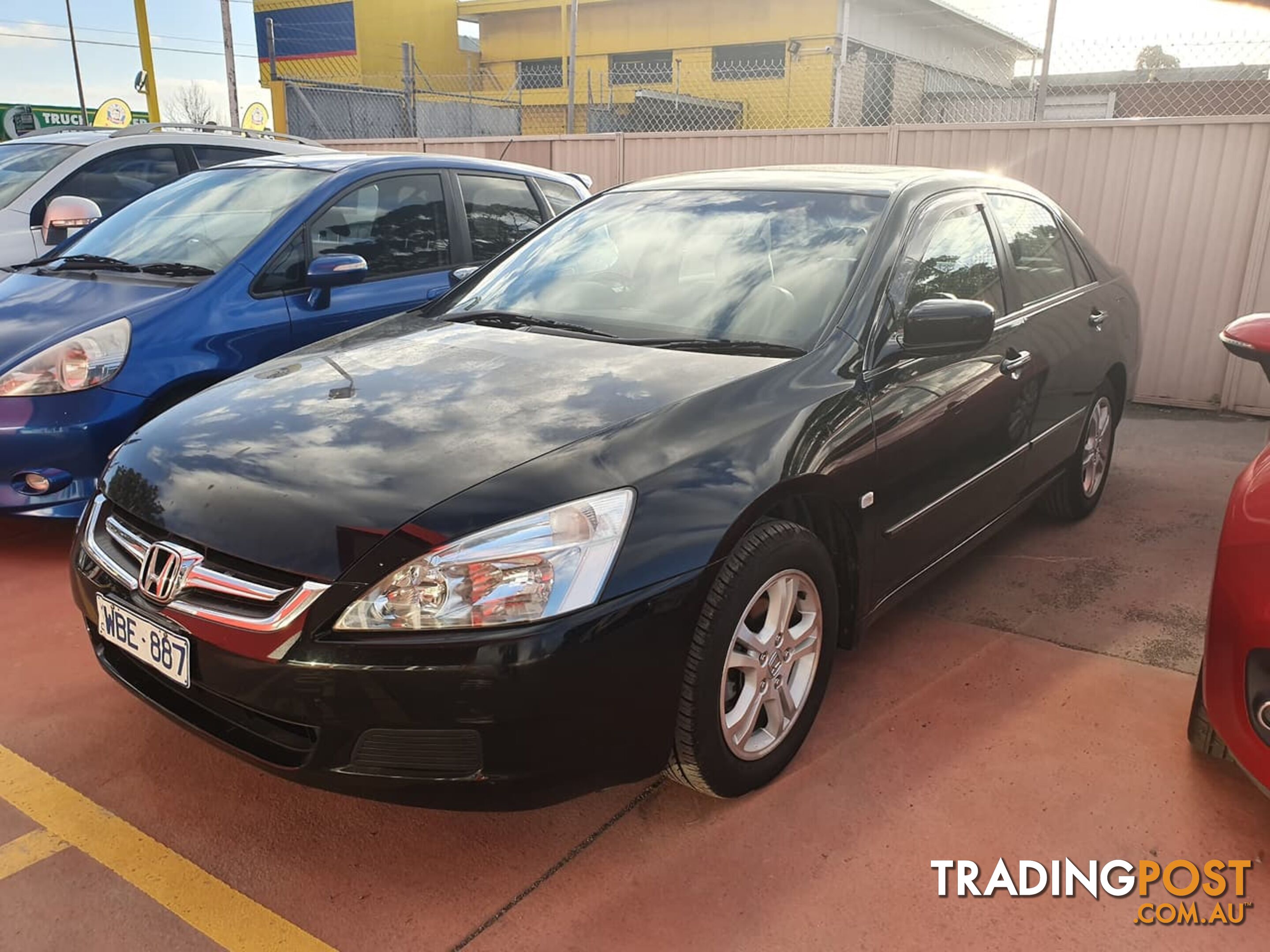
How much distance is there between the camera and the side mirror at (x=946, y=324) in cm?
277

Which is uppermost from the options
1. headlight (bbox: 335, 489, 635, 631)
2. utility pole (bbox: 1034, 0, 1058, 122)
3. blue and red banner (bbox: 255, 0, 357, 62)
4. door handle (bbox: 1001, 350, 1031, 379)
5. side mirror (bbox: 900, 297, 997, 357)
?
blue and red banner (bbox: 255, 0, 357, 62)

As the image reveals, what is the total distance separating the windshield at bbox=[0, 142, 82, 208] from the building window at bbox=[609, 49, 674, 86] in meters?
25.8

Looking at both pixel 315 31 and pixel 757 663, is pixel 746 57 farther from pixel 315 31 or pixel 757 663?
pixel 757 663

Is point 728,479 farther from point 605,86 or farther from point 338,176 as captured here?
point 605,86

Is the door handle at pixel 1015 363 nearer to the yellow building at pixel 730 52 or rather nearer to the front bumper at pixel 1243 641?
the front bumper at pixel 1243 641

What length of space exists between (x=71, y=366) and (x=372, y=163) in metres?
1.75

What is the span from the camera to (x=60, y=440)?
3.65 m

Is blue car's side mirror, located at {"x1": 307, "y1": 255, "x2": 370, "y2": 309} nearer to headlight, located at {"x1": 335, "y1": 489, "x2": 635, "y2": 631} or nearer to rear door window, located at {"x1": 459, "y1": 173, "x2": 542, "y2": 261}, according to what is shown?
rear door window, located at {"x1": 459, "y1": 173, "x2": 542, "y2": 261}

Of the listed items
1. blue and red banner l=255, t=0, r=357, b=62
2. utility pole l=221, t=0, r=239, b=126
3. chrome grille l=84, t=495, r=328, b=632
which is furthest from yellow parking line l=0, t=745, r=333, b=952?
blue and red banner l=255, t=0, r=357, b=62

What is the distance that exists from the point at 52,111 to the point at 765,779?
146 feet

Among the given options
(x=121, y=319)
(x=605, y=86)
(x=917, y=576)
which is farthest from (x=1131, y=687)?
(x=605, y=86)

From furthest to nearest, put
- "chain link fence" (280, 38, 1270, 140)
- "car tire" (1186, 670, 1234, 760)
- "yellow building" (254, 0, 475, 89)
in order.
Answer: "yellow building" (254, 0, 475, 89) < "chain link fence" (280, 38, 1270, 140) < "car tire" (1186, 670, 1234, 760)

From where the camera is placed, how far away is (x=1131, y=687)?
306 cm

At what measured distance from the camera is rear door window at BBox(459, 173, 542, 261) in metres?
5.20
